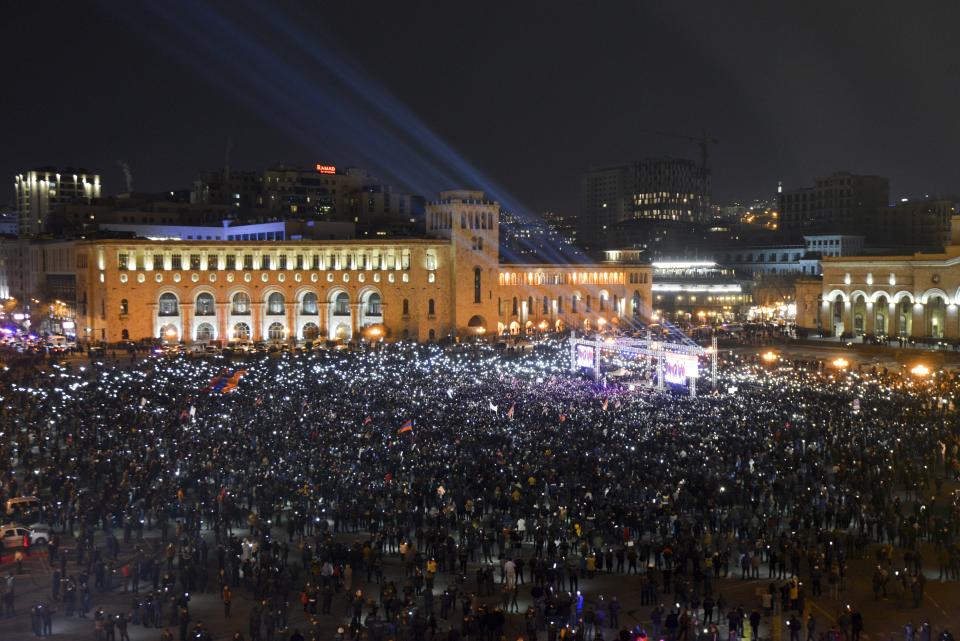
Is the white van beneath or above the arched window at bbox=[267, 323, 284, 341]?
beneath

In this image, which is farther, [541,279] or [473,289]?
[541,279]

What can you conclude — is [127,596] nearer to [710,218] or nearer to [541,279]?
[541,279]

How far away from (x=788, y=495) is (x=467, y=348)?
111ft

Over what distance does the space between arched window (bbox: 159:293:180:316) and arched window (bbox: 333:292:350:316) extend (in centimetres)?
1110

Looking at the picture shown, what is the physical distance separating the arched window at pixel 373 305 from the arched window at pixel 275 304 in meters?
6.24

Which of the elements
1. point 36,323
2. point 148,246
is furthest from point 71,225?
point 148,246

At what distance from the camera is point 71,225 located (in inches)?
3314

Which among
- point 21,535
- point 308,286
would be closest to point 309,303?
point 308,286

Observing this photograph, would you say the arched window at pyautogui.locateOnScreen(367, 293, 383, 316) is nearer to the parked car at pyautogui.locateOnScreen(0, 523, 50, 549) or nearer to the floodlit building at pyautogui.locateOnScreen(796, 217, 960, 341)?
the floodlit building at pyautogui.locateOnScreen(796, 217, 960, 341)

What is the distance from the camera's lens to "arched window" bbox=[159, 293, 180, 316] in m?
64.1

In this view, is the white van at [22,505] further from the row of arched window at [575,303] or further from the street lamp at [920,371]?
the row of arched window at [575,303]

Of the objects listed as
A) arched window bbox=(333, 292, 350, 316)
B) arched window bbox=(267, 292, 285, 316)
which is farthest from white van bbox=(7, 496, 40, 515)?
arched window bbox=(333, 292, 350, 316)

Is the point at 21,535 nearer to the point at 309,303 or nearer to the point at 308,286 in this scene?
the point at 308,286

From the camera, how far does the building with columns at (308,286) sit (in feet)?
208
